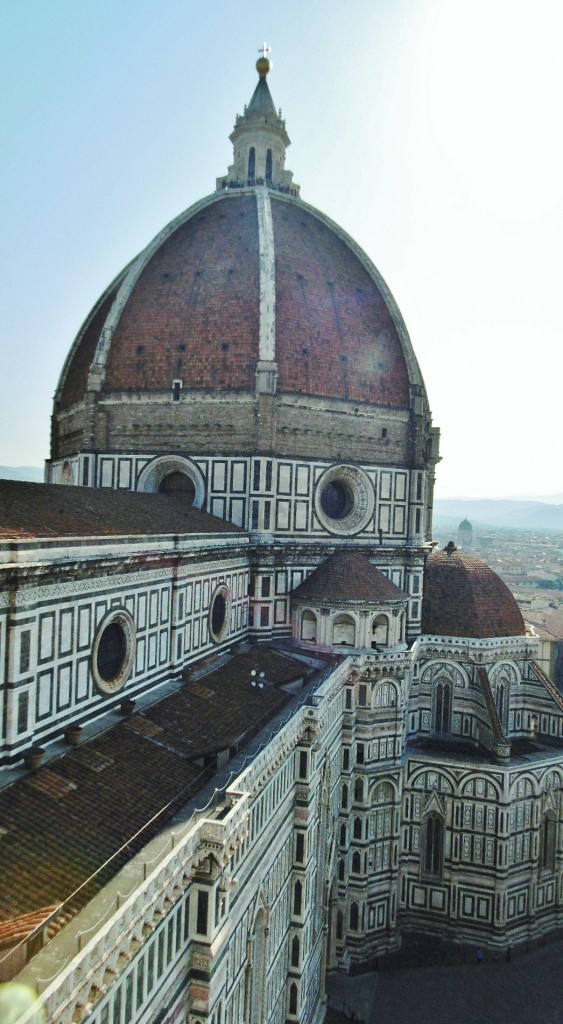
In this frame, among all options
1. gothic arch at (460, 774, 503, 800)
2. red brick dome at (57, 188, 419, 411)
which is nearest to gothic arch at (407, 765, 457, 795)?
gothic arch at (460, 774, 503, 800)

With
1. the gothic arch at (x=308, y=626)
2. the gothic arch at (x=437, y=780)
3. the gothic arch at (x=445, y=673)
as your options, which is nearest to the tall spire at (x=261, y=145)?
the gothic arch at (x=308, y=626)

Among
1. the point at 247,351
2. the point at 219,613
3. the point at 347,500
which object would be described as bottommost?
the point at 219,613

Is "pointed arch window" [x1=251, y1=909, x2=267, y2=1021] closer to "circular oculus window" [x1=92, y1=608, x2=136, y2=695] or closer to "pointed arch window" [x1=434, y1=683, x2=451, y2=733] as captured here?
"circular oculus window" [x1=92, y1=608, x2=136, y2=695]

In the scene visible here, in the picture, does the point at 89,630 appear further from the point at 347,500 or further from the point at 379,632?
the point at 347,500

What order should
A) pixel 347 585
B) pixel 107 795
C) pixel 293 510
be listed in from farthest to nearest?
pixel 293 510 → pixel 347 585 → pixel 107 795

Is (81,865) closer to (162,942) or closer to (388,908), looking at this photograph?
(162,942)

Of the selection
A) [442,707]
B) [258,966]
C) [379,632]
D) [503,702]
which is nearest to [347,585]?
[379,632]

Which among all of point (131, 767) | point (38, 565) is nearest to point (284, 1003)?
point (131, 767)
